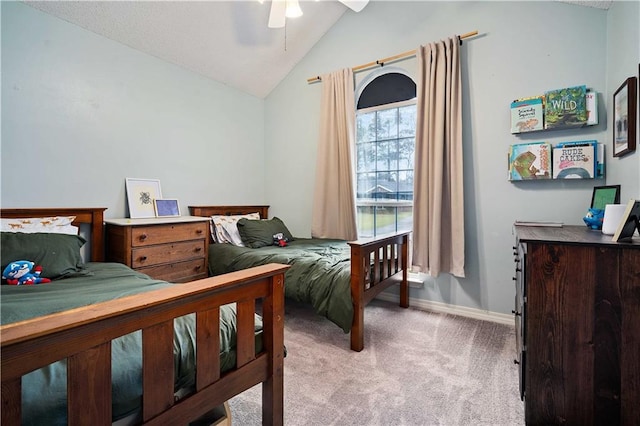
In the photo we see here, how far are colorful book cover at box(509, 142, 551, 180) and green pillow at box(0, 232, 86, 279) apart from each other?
3066 millimetres

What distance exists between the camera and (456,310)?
8.93ft

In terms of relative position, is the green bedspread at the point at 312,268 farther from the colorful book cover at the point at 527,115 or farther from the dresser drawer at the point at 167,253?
the colorful book cover at the point at 527,115

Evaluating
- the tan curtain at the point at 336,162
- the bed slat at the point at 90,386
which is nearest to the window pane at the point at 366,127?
the tan curtain at the point at 336,162

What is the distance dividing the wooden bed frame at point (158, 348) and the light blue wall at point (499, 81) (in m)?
2.02

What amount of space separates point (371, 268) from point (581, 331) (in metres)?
1.35

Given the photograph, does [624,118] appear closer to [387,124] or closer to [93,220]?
[387,124]

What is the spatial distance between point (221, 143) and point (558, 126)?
10.1ft

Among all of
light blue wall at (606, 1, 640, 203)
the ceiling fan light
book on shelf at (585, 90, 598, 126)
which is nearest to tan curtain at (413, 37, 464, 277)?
book on shelf at (585, 90, 598, 126)

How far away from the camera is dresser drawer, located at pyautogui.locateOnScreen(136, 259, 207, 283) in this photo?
243cm

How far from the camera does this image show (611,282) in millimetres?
1149

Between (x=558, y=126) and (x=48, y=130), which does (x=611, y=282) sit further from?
(x=48, y=130)

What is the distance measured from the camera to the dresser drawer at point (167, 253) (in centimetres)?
233

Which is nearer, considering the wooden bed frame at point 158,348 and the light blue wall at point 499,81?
the wooden bed frame at point 158,348

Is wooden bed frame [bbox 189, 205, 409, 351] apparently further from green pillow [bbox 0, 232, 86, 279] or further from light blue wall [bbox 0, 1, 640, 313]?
green pillow [bbox 0, 232, 86, 279]
